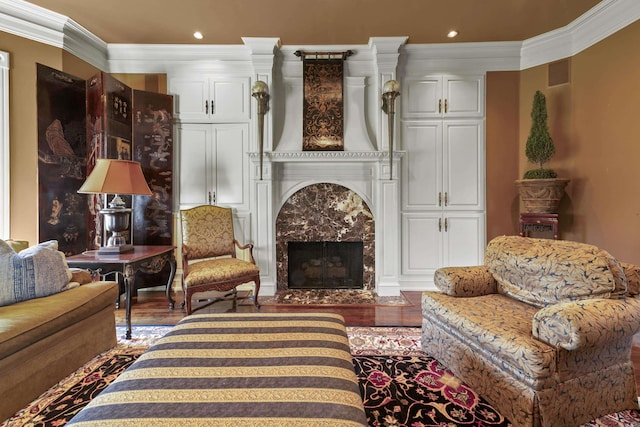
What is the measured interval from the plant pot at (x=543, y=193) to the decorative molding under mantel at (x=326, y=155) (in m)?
1.44

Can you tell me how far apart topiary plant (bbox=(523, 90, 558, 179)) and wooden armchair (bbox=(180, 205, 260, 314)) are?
10.8 feet

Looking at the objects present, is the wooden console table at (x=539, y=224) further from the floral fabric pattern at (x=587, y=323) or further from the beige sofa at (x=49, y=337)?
the beige sofa at (x=49, y=337)

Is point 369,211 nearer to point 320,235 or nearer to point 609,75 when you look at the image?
point 320,235

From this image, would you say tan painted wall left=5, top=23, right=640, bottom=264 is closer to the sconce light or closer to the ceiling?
the ceiling

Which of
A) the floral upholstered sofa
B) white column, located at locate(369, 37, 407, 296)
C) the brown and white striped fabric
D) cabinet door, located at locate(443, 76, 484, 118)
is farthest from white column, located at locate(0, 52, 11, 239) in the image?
cabinet door, located at locate(443, 76, 484, 118)

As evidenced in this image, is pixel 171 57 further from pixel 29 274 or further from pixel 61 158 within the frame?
pixel 29 274

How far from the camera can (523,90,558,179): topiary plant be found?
10.8ft

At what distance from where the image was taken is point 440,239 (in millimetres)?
3881

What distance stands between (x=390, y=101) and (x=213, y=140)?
2.27m

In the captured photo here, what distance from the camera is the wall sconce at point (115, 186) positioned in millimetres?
2527

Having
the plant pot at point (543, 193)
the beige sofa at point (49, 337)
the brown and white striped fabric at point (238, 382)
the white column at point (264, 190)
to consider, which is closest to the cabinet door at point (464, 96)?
the plant pot at point (543, 193)

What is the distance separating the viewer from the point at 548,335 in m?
1.38

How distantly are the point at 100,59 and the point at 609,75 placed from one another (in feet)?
18.8

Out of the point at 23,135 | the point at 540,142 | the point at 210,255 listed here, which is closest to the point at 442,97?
the point at 540,142
